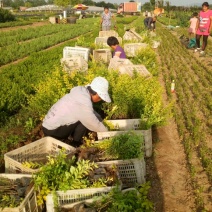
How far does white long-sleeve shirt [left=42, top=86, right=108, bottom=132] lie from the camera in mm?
3611

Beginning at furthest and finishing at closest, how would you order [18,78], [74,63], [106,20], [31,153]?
[106,20] → [18,78] → [74,63] → [31,153]

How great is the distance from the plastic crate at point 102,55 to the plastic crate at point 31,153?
4.87m

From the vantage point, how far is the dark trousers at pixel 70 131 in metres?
3.89

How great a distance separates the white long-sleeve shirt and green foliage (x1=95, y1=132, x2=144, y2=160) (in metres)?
0.35

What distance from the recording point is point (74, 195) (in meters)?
2.66

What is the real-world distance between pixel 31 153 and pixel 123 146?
115 cm

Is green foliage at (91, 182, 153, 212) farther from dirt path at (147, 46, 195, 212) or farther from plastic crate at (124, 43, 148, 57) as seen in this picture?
plastic crate at (124, 43, 148, 57)

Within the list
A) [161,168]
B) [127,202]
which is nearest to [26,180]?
[127,202]

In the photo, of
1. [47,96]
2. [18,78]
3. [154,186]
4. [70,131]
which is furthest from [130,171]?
[18,78]

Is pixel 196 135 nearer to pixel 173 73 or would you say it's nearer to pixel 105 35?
pixel 173 73

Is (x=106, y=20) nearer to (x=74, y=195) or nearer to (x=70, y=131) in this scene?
(x=70, y=131)

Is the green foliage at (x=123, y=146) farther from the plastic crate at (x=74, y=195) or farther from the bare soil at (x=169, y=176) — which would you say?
the plastic crate at (x=74, y=195)

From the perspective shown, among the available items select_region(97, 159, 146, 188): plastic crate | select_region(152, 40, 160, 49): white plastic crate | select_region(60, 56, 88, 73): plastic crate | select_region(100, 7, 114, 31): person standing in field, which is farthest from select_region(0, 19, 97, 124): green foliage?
select_region(152, 40, 160, 49): white plastic crate

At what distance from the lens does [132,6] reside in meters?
72.6
